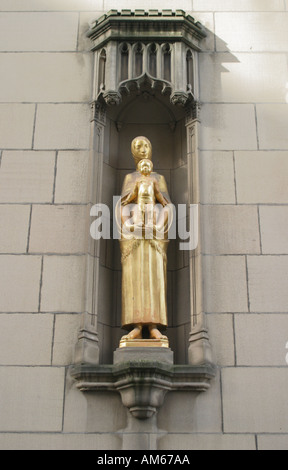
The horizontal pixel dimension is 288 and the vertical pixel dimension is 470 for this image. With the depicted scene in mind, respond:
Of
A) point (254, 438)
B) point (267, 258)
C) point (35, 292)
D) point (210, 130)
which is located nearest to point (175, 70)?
point (210, 130)

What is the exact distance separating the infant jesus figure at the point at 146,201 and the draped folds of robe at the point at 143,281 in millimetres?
142

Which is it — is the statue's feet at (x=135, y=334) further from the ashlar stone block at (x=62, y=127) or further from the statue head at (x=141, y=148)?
the ashlar stone block at (x=62, y=127)

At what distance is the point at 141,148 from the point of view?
8.37 m

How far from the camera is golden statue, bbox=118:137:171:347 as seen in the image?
7.57 meters

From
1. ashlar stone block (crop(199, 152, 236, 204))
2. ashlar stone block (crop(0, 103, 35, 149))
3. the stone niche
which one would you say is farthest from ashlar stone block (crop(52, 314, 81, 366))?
ashlar stone block (crop(0, 103, 35, 149))

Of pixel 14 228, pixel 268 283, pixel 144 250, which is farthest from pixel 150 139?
pixel 268 283

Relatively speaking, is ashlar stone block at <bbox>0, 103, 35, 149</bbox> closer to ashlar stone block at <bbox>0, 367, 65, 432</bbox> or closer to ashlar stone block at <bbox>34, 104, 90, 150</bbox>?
ashlar stone block at <bbox>34, 104, 90, 150</bbox>

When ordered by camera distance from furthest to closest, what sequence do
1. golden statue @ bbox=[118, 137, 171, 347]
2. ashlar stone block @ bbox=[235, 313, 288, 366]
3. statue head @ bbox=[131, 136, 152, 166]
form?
statue head @ bbox=[131, 136, 152, 166], golden statue @ bbox=[118, 137, 171, 347], ashlar stone block @ bbox=[235, 313, 288, 366]

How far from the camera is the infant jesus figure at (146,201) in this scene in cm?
788

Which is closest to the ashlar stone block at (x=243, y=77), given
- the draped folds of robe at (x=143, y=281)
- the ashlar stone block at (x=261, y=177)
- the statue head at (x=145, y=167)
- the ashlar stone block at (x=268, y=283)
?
the ashlar stone block at (x=261, y=177)

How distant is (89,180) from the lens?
819cm

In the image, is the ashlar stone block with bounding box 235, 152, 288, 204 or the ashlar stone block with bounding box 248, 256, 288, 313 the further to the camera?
the ashlar stone block with bounding box 235, 152, 288, 204
